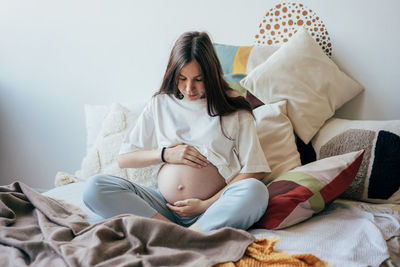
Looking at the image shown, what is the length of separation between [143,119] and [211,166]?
1.09ft

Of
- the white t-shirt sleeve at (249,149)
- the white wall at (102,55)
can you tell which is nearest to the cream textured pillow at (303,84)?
the white wall at (102,55)

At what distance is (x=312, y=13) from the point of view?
178 cm

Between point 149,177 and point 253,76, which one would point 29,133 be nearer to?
point 149,177

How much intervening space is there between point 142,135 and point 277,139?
0.52 m

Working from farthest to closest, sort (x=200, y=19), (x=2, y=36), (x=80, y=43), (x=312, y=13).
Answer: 1. (x=2, y=36)
2. (x=80, y=43)
3. (x=200, y=19)
4. (x=312, y=13)

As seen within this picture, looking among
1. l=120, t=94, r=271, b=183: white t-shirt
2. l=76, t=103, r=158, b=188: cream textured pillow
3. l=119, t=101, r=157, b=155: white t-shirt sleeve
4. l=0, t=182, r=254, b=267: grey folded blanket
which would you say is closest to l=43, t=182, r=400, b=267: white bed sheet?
l=0, t=182, r=254, b=267: grey folded blanket

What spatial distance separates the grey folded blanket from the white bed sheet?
Result: 6.3 inches

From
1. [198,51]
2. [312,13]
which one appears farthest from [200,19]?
[198,51]

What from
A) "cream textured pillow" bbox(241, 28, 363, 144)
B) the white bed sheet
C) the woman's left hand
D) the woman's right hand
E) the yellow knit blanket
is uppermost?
Result: "cream textured pillow" bbox(241, 28, 363, 144)

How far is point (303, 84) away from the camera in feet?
5.33

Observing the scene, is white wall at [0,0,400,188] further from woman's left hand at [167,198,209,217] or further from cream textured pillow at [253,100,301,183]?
woman's left hand at [167,198,209,217]

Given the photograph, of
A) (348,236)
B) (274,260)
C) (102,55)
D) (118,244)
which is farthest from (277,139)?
(102,55)

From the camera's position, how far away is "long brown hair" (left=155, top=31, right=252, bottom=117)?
137 centimetres

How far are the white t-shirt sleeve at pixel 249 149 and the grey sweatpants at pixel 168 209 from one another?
0.52 ft
